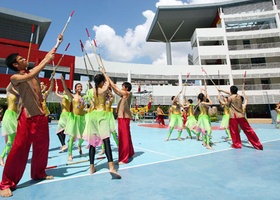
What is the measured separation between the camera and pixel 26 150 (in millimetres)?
2643

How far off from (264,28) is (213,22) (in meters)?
8.28

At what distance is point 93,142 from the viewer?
10.5ft

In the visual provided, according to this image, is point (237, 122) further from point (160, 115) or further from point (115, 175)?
point (160, 115)

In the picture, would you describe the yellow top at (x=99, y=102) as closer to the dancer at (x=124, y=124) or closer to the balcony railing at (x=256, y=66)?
the dancer at (x=124, y=124)

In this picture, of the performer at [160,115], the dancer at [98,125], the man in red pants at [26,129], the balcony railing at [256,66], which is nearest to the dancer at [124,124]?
the dancer at [98,125]

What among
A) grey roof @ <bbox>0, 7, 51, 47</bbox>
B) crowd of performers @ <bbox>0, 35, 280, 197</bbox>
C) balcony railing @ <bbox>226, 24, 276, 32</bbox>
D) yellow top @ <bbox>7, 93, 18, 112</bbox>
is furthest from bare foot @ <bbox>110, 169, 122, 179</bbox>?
balcony railing @ <bbox>226, 24, 276, 32</bbox>

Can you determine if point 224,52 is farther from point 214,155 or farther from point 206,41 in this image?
point 214,155

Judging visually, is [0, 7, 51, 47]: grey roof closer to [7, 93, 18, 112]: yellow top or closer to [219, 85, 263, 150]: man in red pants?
[7, 93, 18, 112]: yellow top

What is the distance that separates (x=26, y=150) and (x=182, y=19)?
1332 inches

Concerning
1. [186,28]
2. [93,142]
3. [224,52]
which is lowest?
[93,142]

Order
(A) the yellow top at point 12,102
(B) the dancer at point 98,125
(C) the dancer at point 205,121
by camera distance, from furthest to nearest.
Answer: (C) the dancer at point 205,121 → (A) the yellow top at point 12,102 → (B) the dancer at point 98,125

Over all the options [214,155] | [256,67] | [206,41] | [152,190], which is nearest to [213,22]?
[206,41]

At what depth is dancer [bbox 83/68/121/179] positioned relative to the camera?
3156 millimetres

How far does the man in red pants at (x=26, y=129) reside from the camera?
2.47m
